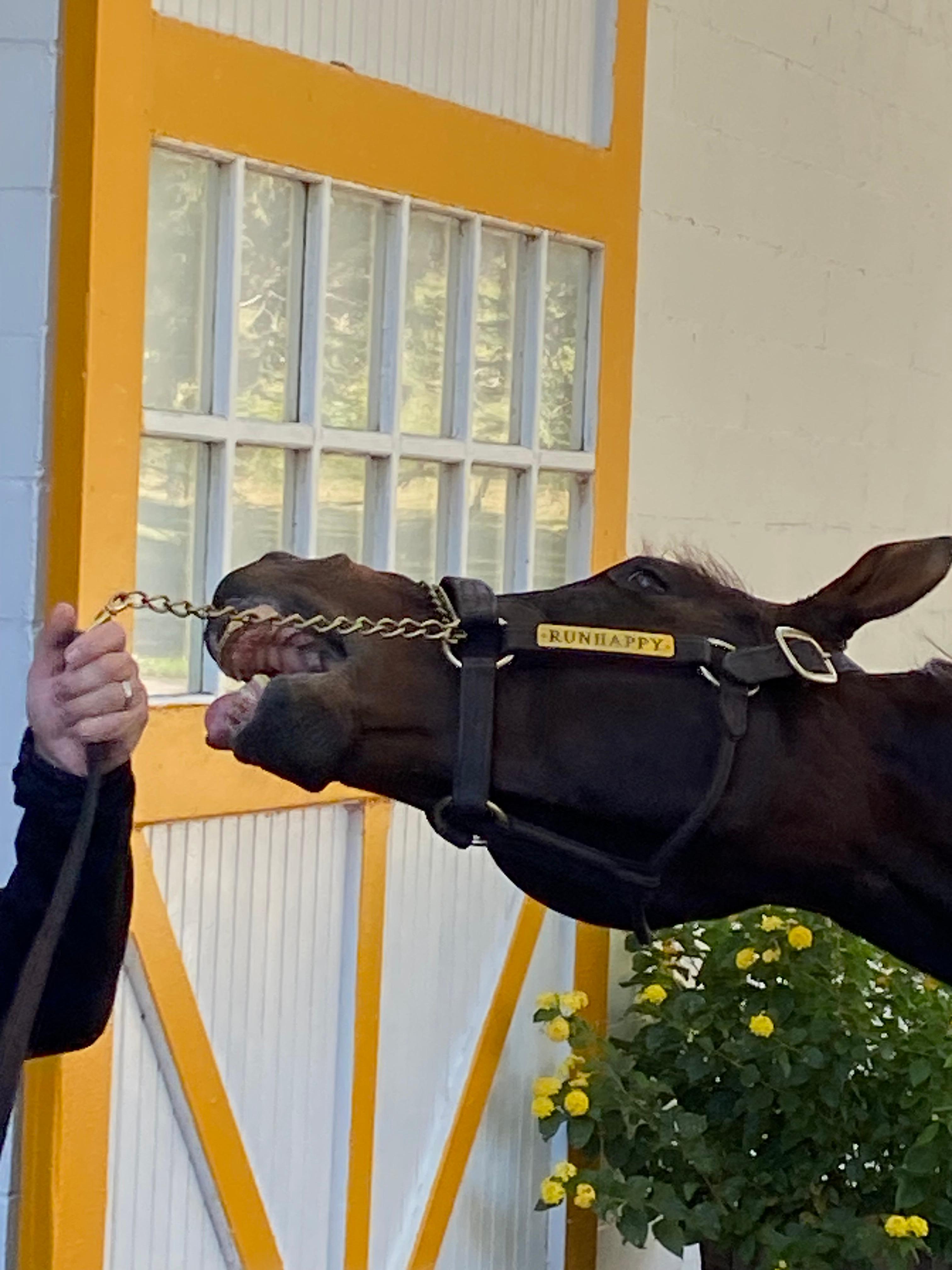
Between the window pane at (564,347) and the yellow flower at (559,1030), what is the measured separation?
3.15 feet

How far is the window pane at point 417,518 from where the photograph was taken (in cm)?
293

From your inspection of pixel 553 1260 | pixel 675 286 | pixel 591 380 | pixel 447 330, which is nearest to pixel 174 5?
pixel 447 330

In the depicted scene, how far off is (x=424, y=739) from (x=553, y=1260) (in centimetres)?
222

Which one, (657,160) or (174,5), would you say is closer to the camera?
(174,5)

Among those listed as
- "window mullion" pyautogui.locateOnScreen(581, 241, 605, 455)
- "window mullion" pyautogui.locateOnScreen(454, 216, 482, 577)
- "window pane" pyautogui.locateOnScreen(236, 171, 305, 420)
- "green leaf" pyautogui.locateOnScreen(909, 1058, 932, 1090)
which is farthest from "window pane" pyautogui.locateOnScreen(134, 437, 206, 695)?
"green leaf" pyautogui.locateOnScreen(909, 1058, 932, 1090)

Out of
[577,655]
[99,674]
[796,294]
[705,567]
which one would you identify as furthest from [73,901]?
[796,294]

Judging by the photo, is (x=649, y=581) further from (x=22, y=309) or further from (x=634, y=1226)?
(x=634, y=1226)

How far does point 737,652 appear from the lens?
4.87 ft

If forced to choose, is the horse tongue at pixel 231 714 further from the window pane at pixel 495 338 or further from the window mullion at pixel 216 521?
the window pane at pixel 495 338

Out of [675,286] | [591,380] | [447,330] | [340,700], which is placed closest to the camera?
[340,700]

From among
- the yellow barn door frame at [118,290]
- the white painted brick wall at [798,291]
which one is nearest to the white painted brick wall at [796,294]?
the white painted brick wall at [798,291]

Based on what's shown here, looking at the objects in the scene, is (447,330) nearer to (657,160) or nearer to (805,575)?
(657,160)

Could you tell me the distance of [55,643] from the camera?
150 cm

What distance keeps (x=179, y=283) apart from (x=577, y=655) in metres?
1.24
